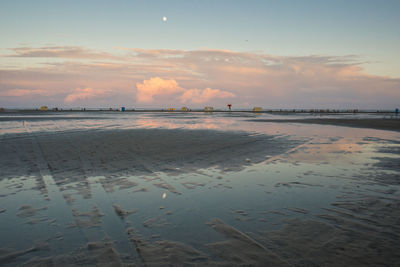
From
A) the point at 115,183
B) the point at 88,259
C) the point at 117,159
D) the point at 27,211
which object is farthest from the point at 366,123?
the point at 88,259

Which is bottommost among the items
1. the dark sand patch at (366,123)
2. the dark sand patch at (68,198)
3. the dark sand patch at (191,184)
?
the dark sand patch at (68,198)

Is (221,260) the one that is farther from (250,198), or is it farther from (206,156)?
(206,156)

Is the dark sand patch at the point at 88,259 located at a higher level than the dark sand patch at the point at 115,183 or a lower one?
lower

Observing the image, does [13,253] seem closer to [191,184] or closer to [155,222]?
[155,222]

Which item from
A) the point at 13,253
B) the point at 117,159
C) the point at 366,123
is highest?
the point at 366,123

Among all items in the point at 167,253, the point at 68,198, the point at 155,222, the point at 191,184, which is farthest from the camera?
the point at 191,184

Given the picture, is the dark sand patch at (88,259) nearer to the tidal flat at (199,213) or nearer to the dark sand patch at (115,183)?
the tidal flat at (199,213)

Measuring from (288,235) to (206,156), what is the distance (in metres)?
8.71

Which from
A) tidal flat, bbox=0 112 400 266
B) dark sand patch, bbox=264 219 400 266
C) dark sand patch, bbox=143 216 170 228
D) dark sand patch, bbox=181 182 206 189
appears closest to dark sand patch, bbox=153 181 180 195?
tidal flat, bbox=0 112 400 266

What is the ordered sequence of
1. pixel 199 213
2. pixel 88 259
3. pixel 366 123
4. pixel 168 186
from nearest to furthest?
pixel 88 259 < pixel 199 213 < pixel 168 186 < pixel 366 123

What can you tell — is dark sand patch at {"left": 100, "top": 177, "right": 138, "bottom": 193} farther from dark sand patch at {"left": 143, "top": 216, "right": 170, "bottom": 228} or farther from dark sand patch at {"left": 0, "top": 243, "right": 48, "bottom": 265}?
dark sand patch at {"left": 0, "top": 243, "right": 48, "bottom": 265}

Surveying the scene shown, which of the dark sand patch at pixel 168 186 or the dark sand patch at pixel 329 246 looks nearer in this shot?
the dark sand patch at pixel 329 246

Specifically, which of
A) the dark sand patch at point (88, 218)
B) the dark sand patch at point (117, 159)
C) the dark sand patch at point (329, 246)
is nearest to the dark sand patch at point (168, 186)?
the dark sand patch at point (117, 159)

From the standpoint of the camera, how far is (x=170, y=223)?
554 centimetres
